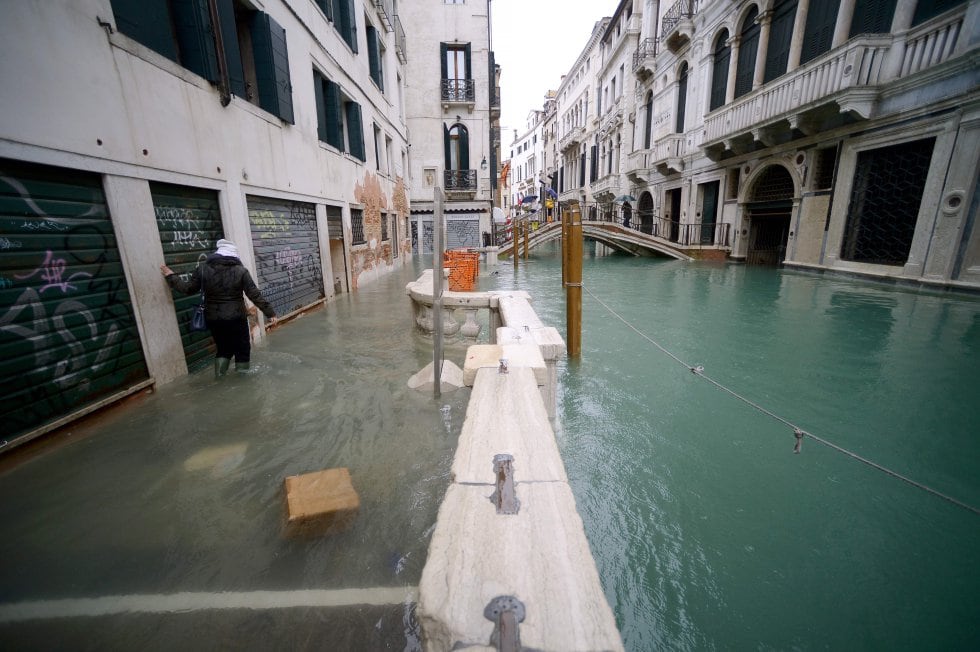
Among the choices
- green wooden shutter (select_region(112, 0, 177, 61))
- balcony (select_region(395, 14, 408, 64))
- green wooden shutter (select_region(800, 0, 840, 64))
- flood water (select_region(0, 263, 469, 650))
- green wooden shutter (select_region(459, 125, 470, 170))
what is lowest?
flood water (select_region(0, 263, 469, 650))

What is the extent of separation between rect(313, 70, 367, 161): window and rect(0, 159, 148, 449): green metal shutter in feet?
20.4

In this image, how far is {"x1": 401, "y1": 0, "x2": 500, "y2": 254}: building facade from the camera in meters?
20.8

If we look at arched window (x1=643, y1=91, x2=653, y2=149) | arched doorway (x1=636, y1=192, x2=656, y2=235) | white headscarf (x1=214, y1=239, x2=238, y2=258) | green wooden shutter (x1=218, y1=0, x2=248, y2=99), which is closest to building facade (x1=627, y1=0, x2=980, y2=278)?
arched window (x1=643, y1=91, x2=653, y2=149)

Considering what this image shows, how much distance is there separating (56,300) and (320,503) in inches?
120

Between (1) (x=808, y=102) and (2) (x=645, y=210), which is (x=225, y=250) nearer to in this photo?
(1) (x=808, y=102)

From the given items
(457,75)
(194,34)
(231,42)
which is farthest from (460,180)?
(194,34)

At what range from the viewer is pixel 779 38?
44.6 feet

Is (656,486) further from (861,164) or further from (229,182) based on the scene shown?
(861,164)

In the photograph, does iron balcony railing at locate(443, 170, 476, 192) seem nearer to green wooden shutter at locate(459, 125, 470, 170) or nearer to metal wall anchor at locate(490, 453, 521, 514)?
green wooden shutter at locate(459, 125, 470, 170)

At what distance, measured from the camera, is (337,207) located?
10.1 meters

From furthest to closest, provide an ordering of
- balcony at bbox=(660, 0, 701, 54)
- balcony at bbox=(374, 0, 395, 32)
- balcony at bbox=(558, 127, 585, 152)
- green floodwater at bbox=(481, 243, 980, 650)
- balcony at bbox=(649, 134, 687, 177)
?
balcony at bbox=(558, 127, 585, 152) → balcony at bbox=(649, 134, 687, 177) → balcony at bbox=(660, 0, 701, 54) → balcony at bbox=(374, 0, 395, 32) → green floodwater at bbox=(481, 243, 980, 650)

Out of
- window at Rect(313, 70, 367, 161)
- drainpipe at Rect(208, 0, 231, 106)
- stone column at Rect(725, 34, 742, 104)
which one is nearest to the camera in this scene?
drainpipe at Rect(208, 0, 231, 106)

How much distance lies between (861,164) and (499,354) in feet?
44.4

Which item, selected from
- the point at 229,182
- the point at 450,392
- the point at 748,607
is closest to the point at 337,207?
the point at 229,182
